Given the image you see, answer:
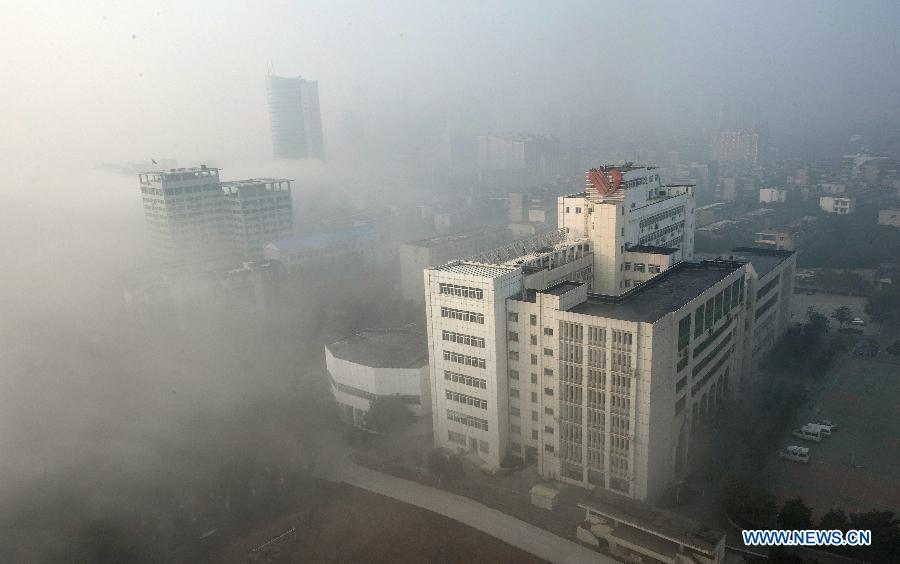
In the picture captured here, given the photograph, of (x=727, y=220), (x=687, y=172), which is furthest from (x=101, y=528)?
(x=687, y=172)

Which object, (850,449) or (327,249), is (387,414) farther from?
(327,249)

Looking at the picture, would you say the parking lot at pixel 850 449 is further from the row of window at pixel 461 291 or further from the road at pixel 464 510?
the row of window at pixel 461 291

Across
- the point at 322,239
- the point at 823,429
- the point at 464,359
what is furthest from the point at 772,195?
the point at 464,359

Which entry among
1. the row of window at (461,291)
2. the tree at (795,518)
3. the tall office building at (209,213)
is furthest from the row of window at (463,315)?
the tall office building at (209,213)

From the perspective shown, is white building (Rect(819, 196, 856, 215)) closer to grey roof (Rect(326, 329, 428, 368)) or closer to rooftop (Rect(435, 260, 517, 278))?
grey roof (Rect(326, 329, 428, 368))

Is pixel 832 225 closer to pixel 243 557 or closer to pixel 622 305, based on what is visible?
pixel 622 305
